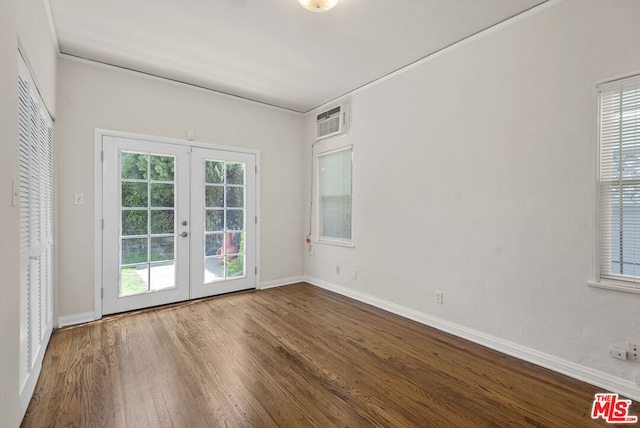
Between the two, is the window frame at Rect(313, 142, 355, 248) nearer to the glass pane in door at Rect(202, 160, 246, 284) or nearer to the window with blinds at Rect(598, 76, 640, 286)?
the glass pane in door at Rect(202, 160, 246, 284)

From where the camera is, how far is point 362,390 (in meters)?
2.00

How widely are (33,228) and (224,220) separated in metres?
2.24

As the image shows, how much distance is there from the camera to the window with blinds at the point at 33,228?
1.75 m

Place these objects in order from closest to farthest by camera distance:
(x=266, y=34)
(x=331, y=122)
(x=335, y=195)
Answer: (x=266, y=34), (x=331, y=122), (x=335, y=195)

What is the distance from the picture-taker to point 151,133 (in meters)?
3.56

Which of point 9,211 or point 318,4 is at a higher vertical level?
point 318,4

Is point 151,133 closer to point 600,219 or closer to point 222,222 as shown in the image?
point 222,222

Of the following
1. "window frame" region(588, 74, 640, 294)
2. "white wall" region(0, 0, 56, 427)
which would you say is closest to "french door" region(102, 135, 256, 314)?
"white wall" region(0, 0, 56, 427)

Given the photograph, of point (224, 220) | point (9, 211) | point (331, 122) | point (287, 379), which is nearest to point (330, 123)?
point (331, 122)

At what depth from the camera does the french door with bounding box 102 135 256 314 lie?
3355mm

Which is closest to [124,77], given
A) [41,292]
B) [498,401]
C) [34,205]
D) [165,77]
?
[165,77]

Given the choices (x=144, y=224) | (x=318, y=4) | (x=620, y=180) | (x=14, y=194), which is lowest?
(x=144, y=224)

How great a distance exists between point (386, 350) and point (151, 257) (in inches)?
113

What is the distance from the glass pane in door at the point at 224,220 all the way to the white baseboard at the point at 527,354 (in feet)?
6.66
